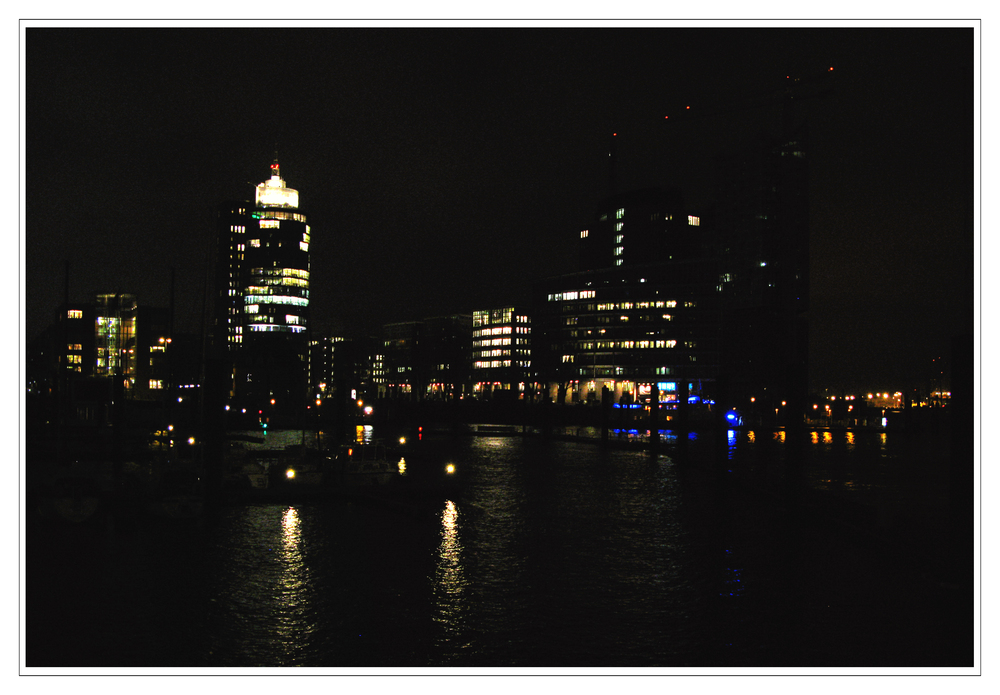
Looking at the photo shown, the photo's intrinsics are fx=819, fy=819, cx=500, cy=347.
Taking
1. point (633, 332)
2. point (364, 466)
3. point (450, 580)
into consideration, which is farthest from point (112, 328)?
point (450, 580)

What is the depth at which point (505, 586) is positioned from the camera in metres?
23.3

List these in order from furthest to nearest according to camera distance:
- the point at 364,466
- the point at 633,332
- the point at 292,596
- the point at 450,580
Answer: the point at 633,332, the point at 364,466, the point at 450,580, the point at 292,596

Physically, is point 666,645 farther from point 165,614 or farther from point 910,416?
point 910,416

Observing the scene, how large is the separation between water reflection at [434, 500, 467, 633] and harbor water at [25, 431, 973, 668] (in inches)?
4.3

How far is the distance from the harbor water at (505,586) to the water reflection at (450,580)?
4.3 inches

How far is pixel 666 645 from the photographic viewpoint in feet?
60.2

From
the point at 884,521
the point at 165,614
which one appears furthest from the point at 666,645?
the point at 884,521

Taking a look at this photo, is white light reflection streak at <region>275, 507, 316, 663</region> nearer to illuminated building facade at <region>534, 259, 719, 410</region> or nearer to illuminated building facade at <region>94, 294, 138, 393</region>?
illuminated building facade at <region>534, 259, 719, 410</region>

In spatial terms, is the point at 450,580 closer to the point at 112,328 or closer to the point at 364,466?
the point at 364,466

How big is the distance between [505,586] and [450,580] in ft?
5.50

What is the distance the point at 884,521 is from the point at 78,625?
27.7 meters

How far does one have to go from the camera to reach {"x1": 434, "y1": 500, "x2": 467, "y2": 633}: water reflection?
20.1 m

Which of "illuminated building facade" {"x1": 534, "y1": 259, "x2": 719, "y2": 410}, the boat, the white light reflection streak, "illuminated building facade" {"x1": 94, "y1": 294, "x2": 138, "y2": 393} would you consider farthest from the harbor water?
"illuminated building facade" {"x1": 94, "y1": 294, "x2": 138, "y2": 393}

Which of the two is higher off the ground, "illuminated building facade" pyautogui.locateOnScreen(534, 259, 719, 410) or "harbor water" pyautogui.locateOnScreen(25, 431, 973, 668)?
"illuminated building facade" pyautogui.locateOnScreen(534, 259, 719, 410)
